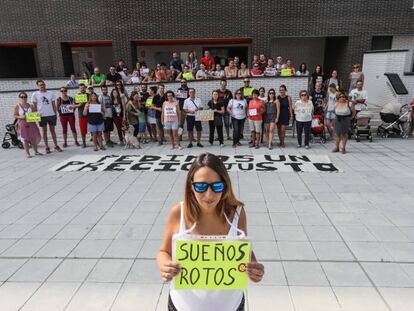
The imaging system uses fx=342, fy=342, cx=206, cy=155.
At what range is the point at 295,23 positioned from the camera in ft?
49.2

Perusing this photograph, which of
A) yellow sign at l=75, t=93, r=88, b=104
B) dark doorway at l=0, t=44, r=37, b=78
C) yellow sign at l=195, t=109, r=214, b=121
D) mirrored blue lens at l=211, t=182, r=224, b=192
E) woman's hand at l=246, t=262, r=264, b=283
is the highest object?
dark doorway at l=0, t=44, r=37, b=78

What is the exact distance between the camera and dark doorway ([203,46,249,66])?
16953mm

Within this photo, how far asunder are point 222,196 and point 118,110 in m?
9.35

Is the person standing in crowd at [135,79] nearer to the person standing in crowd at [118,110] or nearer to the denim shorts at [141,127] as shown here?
the person standing in crowd at [118,110]

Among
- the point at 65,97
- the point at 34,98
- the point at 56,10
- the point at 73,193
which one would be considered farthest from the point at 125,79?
the point at 73,193

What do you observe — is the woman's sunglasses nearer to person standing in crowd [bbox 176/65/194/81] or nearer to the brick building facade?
person standing in crowd [bbox 176/65/194/81]

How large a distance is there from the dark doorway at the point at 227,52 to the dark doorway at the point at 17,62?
9702mm

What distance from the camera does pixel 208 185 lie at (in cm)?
206

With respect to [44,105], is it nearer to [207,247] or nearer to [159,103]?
[159,103]

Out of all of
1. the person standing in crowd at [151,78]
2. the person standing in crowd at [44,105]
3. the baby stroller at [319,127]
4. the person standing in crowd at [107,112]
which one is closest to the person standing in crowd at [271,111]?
the baby stroller at [319,127]

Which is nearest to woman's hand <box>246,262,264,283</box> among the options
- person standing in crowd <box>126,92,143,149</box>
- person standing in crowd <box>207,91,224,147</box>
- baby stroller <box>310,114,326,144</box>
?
person standing in crowd <box>207,91,224,147</box>

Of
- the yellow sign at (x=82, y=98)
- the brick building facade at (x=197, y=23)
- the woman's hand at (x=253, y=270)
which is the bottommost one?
the woman's hand at (x=253, y=270)

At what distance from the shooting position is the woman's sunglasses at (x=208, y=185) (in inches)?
81.0

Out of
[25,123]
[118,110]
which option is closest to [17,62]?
[25,123]
